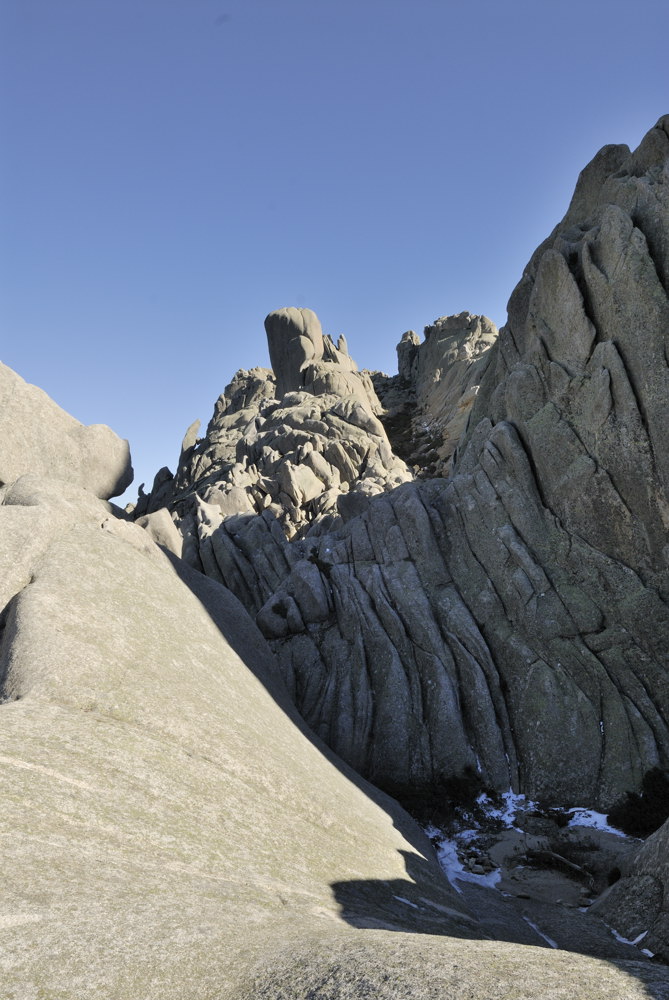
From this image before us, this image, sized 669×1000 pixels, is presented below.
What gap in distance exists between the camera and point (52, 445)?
29.4 meters

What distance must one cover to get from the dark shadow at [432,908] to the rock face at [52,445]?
548cm

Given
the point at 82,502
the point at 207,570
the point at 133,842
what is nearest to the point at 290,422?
the point at 207,570

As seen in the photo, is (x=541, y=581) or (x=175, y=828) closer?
(x=175, y=828)

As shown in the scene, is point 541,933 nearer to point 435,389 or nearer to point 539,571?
point 539,571

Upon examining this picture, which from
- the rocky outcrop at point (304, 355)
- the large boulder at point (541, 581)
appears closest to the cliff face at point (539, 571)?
the large boulder at point (541, 581)

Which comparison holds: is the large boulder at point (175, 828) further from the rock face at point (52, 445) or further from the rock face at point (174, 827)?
the rock face at point (52, 445)

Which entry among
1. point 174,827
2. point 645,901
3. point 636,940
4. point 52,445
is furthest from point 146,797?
point 52,445

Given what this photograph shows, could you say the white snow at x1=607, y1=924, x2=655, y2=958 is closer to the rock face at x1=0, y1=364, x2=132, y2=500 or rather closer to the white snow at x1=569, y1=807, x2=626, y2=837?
the white snow at x1=569, y1=807, x2=626, y2=837

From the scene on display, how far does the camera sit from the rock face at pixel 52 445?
1097 inches

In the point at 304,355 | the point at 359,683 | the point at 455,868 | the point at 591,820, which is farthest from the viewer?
the point at 304,355


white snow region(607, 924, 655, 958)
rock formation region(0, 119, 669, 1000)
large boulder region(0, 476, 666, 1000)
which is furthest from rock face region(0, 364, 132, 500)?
white snow region(607, 924, 655, 958)

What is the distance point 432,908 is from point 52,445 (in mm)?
23763

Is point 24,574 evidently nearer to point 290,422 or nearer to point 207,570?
point 207,570

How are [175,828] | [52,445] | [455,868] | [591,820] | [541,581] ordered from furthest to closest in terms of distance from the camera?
[541,581] → [591,820] → [52,445] → [455,868] → [175,828]
